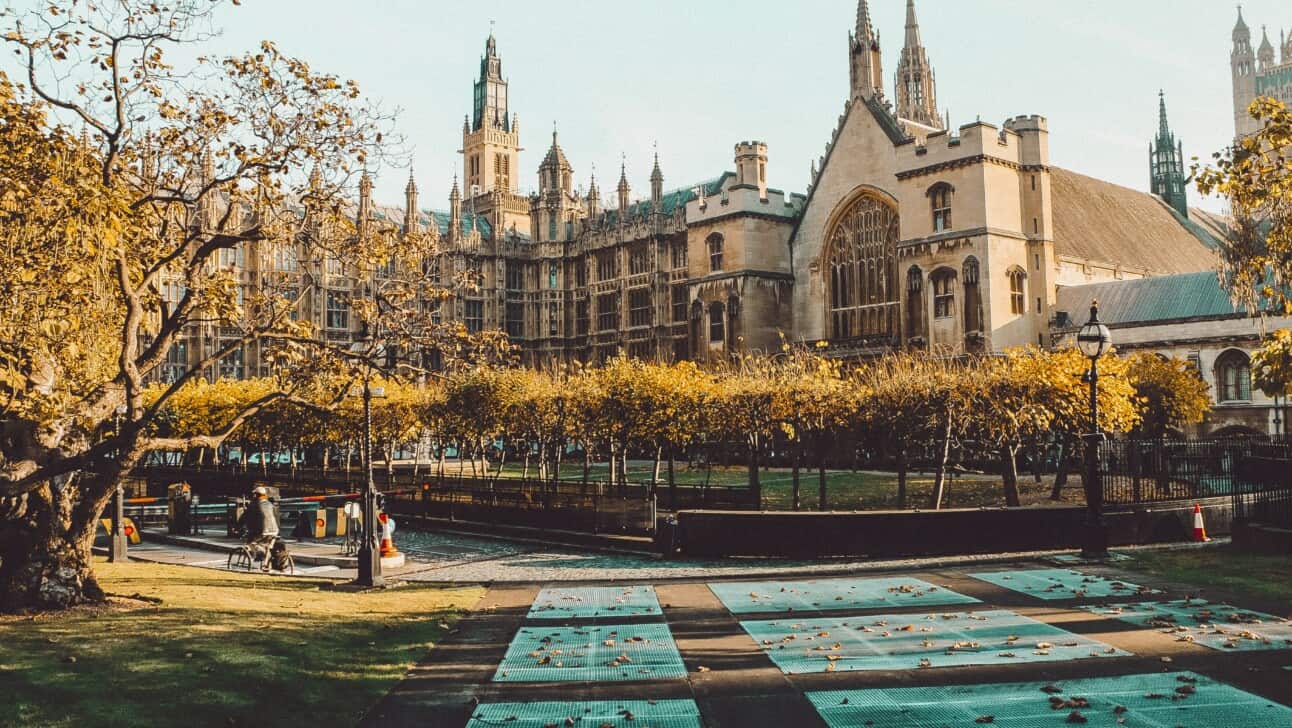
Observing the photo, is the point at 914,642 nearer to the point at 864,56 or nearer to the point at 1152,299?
the point at 1152,299

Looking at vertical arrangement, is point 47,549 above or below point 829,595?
above

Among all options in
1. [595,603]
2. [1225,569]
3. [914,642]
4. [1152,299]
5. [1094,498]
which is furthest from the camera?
[1152,299]

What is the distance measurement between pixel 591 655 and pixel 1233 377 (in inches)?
1527

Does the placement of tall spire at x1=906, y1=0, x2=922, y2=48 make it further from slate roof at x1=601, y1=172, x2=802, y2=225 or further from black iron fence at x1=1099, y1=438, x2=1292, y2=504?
black iron fence at x1=1099, y1=438, x2=1292, y2=504

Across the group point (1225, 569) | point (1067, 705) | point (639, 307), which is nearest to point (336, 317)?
point (639, 307)

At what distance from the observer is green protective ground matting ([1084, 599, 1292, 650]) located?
11234 mm

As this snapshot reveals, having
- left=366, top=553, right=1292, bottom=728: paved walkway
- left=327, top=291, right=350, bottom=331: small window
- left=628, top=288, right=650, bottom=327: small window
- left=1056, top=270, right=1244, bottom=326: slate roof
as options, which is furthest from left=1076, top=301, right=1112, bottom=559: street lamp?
left=327, top=291, right=350, bottom=331: small window

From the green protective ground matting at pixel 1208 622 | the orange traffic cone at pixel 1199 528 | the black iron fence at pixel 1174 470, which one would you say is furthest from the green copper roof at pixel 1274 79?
the green protective ground matting at pixel 1208 622

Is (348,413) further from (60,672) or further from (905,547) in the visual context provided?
(60,672)

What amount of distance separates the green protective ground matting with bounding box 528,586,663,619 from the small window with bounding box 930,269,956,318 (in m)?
30.4

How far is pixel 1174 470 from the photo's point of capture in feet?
75.4

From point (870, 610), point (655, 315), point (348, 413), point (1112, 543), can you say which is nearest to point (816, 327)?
point (655, 315)

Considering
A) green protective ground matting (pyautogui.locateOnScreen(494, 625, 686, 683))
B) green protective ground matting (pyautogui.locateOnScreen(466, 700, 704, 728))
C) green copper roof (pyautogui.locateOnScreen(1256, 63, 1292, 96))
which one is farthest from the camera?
green copper roof (pyautogui.locateOnScreen(1256, 63, 1292, 96))

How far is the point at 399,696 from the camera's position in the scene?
9828 millimetres
